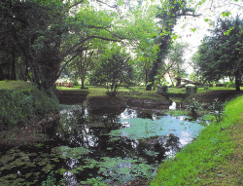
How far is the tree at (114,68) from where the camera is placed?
49.9ft

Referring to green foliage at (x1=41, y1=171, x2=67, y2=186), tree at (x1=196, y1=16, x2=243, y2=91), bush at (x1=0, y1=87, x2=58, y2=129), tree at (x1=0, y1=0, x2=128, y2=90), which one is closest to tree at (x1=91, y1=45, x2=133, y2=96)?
tree at (x1=0, y1=0, x2=128, y2=90)

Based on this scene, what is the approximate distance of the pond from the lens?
3.97m

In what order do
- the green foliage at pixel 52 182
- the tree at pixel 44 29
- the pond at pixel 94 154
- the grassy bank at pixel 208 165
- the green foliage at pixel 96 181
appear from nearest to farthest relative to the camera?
1. the grassy bank at pixel 208 165
2. the green foliage at pixel 52 182
3. the green foliage at pixel 96 181
4. the pond at pixel 94 154
5. the tree at pixel 44 29

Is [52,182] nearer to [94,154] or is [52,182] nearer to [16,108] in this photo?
[94,154]

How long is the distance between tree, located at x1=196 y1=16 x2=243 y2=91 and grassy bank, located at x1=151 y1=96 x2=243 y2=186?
1096cm

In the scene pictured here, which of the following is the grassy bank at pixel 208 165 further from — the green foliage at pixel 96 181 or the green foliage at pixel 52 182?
the green foliage at pixel 52 182

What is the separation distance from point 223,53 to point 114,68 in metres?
10.6

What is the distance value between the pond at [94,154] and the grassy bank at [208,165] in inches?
21.1

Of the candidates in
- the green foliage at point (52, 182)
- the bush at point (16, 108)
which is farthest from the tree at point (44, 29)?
the green foliage at point (52, 182)

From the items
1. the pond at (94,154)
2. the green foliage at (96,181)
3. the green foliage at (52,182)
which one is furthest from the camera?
the pond at (94,154)

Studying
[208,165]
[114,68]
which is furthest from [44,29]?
[208,165]

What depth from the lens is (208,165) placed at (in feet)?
12.6

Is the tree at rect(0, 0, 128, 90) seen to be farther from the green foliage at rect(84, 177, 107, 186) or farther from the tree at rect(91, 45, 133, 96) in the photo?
the green foliage at rect(84, 177, 107, 186)

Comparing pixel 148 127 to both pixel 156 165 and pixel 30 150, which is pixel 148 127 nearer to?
pixel 156 165
